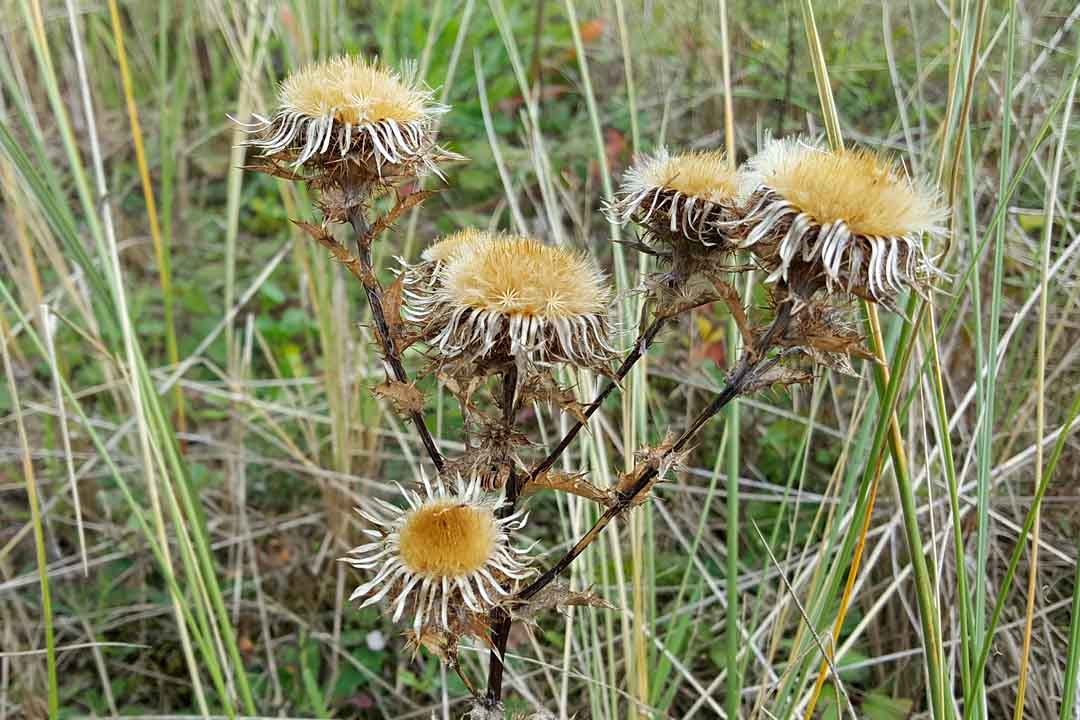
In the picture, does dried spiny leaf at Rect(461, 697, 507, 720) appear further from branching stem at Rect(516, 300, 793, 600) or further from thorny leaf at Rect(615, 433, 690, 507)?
thorny leaf at Rect(615, 433, 690, 507)

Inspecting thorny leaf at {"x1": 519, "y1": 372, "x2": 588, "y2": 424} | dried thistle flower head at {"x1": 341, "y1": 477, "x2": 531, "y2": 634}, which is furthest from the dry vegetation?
dried thistle flower head at {"x1": 341, "y1": 477, "x2": 531, "y2": 634}

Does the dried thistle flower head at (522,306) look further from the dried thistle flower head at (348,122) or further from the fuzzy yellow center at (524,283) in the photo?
the dried thistle flower head at (348,122)

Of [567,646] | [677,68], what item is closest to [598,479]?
[567,646]

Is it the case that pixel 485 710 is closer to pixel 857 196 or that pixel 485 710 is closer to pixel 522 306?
→ pixel 522 306

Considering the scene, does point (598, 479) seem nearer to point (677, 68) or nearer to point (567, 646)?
point (567, 646)

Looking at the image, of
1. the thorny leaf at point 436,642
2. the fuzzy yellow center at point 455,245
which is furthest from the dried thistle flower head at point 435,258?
the thorny leaf at point 436,642

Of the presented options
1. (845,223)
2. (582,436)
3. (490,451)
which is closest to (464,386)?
(490,451)
